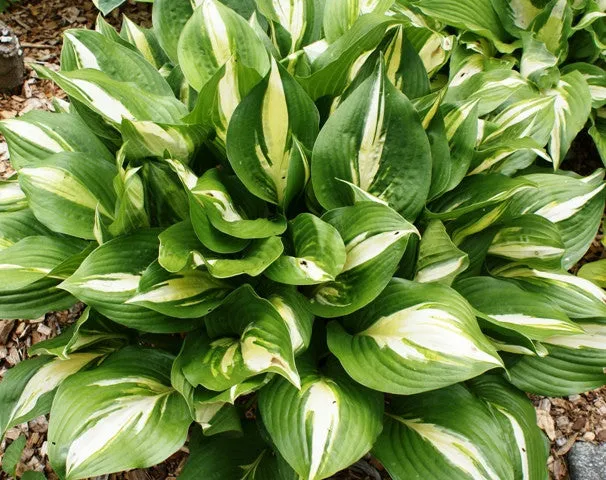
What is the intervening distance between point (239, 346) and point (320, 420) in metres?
0.26

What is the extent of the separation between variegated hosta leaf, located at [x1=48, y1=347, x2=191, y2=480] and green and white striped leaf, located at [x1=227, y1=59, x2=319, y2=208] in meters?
0.53

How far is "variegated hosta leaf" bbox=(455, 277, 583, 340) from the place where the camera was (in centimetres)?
134

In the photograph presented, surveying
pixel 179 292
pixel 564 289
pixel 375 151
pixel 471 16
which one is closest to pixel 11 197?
pixel 179 292

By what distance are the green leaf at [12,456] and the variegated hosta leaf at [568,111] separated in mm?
1846

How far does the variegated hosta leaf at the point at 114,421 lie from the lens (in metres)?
1.17

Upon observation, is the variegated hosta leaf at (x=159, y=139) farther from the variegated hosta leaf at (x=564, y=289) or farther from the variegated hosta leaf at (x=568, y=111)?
the variegated hosta leaf at (x=568, y=111)

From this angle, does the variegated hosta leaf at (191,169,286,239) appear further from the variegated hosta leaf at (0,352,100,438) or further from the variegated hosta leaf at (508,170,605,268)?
the variegated hosta leaf at (508,170,605,268)

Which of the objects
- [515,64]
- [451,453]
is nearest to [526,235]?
[451,453]

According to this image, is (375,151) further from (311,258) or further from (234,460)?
(234,460)

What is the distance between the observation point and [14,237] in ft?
5.01

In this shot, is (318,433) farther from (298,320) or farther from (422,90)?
(422,90)

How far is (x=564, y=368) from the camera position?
1460 mm

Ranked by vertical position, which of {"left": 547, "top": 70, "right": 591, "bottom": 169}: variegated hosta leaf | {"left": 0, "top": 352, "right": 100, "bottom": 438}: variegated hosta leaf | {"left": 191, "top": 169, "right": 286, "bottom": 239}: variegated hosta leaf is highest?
{"left": 191, "top": 169, "right": 286, "bottom": 239}: variegated hosta leaf

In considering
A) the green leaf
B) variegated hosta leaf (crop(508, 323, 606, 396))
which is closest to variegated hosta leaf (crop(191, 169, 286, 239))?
variegated hosta leaf (crop(508, 323, 606, 396))
